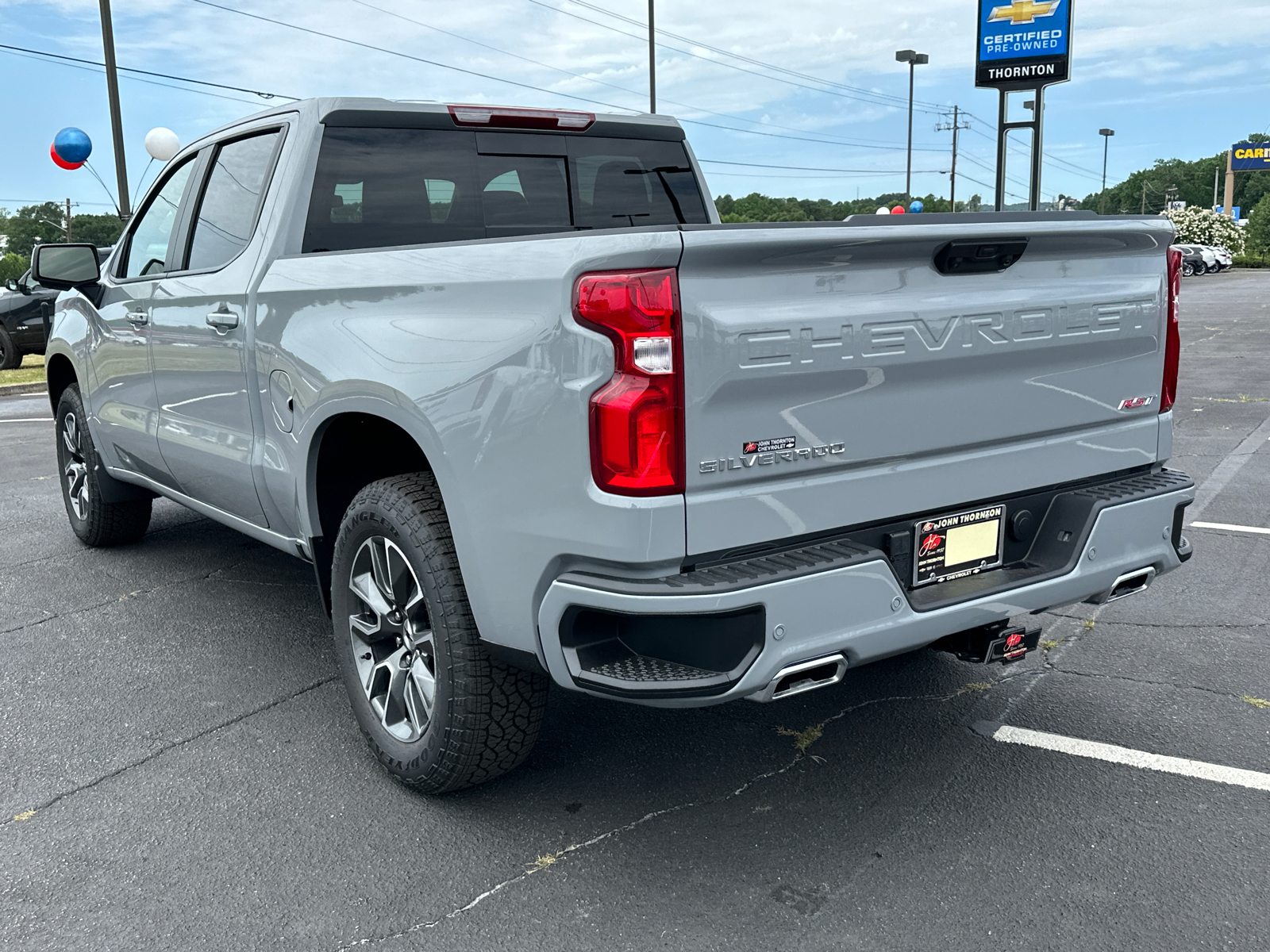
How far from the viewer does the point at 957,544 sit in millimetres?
3023

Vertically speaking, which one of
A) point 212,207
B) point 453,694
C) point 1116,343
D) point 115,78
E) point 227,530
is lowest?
point 227,530

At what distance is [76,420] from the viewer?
19.3ft

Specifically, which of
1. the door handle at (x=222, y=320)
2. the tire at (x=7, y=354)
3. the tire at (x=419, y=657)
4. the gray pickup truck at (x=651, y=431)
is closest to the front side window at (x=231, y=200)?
the gray pickup truck at (x=651, y=431)

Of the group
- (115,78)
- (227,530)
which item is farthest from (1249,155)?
(227,530)

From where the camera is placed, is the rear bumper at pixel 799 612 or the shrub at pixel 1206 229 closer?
the rear bumper at pixel 799 612

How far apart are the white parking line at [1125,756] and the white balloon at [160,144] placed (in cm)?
1836

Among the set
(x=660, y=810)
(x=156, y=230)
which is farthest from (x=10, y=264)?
(x=660, y=810)

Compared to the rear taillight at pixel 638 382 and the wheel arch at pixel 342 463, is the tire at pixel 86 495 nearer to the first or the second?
the wheel arch at pixel 342 463

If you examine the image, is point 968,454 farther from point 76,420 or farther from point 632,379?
point 76,420

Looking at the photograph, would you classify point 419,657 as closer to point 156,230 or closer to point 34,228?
point 156,230

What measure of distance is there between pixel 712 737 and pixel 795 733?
0.27m

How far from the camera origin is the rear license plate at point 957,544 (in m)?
2.95

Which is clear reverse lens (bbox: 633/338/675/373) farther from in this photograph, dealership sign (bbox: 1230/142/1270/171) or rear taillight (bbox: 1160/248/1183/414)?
dealership sign (bbox: 1230/142/1270/171)

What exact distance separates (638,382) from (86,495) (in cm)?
467
